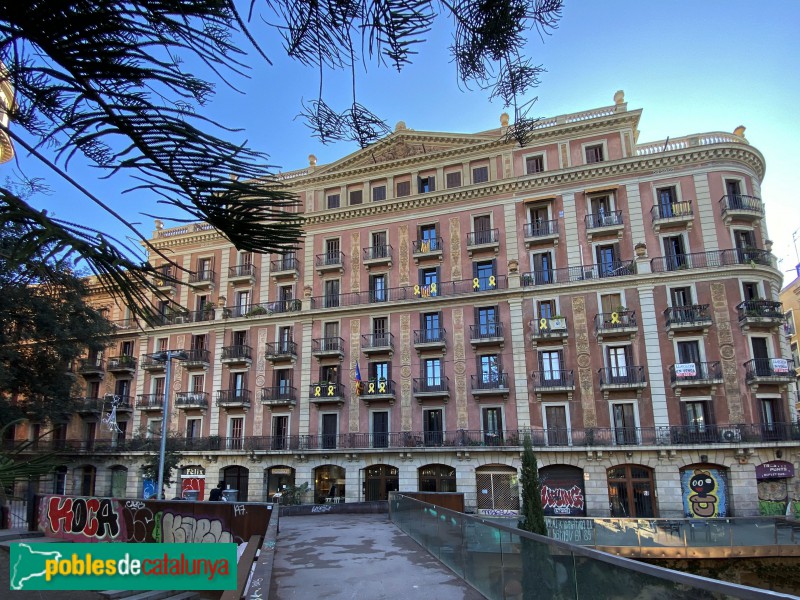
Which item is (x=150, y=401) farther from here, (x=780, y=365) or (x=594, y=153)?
(x=780, y=365)

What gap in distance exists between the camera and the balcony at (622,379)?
30531 millimetres

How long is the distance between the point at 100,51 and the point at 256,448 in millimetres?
37442

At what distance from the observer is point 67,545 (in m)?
4.43

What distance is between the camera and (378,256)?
38312 mm

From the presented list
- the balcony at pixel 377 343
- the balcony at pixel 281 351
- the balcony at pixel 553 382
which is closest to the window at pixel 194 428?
the balcony at pixel 281 351

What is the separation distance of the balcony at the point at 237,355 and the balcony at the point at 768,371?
1171 inches

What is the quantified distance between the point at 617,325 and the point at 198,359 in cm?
2759

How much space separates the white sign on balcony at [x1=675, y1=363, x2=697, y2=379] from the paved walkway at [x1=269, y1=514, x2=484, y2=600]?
1959cm

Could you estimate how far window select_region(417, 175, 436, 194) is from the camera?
1524 inches

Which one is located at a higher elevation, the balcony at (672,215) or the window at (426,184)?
the window at (426,184)

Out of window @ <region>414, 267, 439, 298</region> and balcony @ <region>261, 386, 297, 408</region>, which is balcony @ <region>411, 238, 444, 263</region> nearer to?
window @ <region>414, 267, 439, 298</region>

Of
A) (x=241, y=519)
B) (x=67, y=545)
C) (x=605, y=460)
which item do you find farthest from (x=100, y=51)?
(x=605, y=460)

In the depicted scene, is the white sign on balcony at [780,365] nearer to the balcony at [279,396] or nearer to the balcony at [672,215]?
the balcony at [672,215]

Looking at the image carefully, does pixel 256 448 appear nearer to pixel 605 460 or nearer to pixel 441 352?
pixel 441 352
